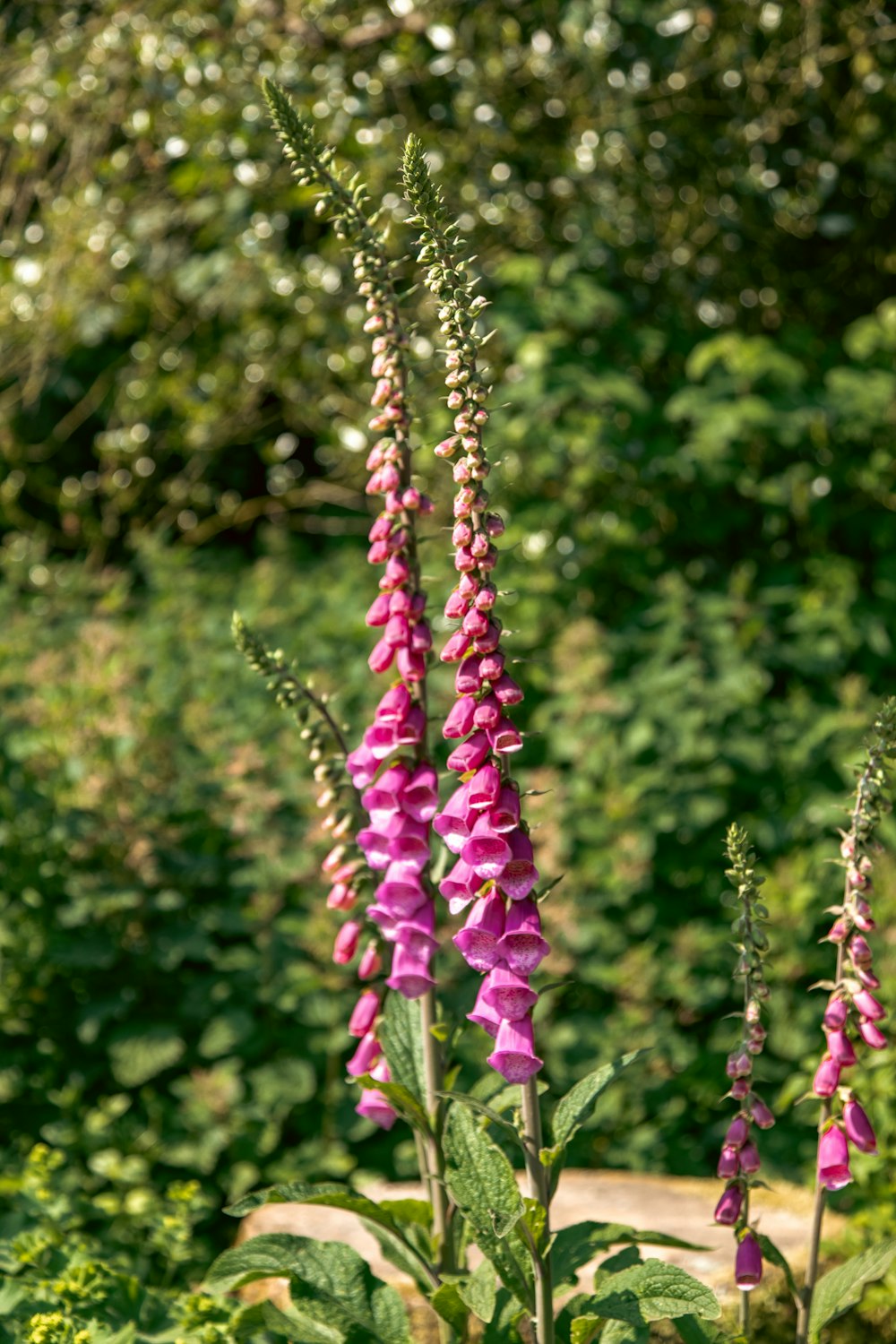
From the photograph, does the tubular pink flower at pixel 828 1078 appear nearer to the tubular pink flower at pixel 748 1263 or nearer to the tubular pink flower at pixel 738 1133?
the tubular pink flower at pixel 738 1133

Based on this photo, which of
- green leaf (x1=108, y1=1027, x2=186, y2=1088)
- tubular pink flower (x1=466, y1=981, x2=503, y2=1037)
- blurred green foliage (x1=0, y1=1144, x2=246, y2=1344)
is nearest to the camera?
tubular pink flower (x1=466, y1=981, x2=503, y2=1037)

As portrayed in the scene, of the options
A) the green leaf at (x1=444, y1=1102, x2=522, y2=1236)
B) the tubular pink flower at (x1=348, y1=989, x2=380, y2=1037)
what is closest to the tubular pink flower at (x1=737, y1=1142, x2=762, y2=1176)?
the green leaf at (x1=444, y1=1102, x2=522, y2=1236)

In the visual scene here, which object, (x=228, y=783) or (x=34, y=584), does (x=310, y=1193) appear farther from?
(x=34, y=584)

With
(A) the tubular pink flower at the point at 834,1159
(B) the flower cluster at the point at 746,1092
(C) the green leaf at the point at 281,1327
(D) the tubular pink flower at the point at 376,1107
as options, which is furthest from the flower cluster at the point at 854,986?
(C) the green leaf at the point at 281,1327

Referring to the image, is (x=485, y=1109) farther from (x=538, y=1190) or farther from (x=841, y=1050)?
(x=841, y=1050)

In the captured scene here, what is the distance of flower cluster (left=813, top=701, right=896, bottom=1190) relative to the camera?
6.11 feet

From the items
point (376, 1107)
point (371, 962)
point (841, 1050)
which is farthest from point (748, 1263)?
point (371, 962)

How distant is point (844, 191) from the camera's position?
5.99 metres

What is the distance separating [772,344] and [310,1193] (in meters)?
3.93

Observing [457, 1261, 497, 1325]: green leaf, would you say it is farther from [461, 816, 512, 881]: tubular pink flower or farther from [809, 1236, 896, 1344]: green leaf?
[461, 816, 512, 881]: tubular pink flower

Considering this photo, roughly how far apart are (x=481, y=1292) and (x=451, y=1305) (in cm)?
8

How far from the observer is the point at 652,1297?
5.93 feet

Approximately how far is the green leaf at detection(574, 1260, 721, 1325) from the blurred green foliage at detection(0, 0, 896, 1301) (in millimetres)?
959

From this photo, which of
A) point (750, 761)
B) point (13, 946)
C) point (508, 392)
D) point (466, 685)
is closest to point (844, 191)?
point (508, 392)
